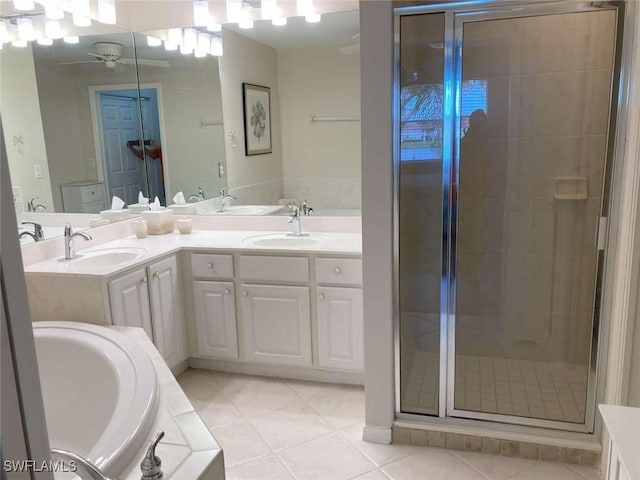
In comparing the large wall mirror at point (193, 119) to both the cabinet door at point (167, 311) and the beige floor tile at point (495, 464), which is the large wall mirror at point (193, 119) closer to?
the cabinet door at point (167, 311)

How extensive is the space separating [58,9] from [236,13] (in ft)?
3.40

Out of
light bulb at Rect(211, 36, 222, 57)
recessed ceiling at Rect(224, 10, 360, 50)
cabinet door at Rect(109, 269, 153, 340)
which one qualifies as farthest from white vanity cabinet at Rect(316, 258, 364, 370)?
light bulb at Rect(211, 36, 222, 57)

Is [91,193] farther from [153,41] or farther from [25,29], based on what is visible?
[153,41]

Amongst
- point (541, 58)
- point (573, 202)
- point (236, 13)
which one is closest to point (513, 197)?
point (573, 202)

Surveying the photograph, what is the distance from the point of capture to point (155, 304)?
2738 mm

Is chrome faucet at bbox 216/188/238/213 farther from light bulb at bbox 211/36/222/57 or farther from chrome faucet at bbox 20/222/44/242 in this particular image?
chrome faucet at bbox 20/222/44/242

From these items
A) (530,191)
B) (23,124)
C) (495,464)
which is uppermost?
(23,124)

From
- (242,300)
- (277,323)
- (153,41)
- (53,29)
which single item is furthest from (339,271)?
(53,29)

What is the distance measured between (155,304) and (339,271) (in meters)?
1.04

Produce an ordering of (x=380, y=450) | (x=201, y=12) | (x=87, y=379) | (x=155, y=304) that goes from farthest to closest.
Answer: (x=201, y=12)
(x=155, y=304)
(x=380, y=450)
(x=87, y=379)

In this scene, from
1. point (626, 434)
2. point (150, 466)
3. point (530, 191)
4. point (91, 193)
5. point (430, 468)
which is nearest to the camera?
point (626, 434)

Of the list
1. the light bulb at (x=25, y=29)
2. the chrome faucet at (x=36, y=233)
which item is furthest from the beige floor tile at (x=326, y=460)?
the light bulb at (x=25, y=29)

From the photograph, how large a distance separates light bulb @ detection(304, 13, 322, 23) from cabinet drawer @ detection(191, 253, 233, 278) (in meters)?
1.51

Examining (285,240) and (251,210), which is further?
(251,210)
